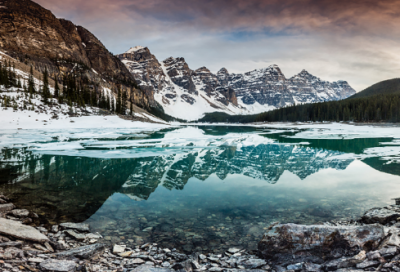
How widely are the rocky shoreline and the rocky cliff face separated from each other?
128 metres

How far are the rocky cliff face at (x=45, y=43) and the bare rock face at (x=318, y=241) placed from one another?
130311mm

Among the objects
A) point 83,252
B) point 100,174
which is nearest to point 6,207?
point 83,252

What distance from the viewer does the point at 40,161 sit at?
15.4 meters

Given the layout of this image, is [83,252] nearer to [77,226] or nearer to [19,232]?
[19,232]

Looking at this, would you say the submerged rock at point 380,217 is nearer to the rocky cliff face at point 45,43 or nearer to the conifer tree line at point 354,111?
the conifer tree line at point 354,111

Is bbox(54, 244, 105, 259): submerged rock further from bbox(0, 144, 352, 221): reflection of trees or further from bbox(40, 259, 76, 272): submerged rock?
bbox(0, 144, 352, 221): reflection of trees

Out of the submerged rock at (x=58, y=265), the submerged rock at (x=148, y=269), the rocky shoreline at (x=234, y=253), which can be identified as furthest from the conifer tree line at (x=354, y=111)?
the submerged rock at (x=58, y=265)

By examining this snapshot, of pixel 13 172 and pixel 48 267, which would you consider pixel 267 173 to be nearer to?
pixel 48 267

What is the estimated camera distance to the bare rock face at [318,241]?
14.4ft

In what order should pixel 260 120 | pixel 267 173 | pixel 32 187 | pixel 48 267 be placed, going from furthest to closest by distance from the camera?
1. pixel 260 120
2. pixel 267 173
3. pixel 32 187
4. pixel 48 267

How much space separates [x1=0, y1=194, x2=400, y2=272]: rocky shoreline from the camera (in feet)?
12.8

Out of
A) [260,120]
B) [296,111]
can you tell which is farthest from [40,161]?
[260,120]

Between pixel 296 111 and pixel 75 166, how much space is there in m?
129

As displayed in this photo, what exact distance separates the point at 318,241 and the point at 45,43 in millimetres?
161183
